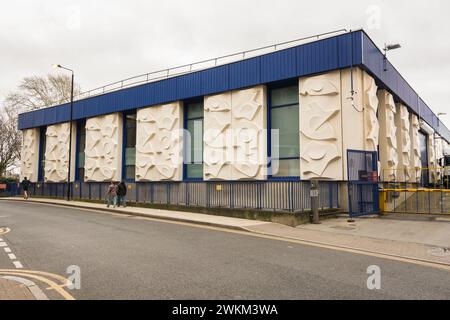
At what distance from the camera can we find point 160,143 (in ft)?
75.1

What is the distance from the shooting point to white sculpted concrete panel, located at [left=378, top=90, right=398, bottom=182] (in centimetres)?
1867

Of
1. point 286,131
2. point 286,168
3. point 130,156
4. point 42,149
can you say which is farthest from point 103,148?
point 286,168

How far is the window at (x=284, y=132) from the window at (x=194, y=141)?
513cm

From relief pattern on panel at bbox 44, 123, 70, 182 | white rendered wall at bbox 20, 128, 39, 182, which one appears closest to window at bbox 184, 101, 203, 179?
relief pattern on panel at bbox 44, 123, 70, 182

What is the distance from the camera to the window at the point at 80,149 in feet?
A: 101

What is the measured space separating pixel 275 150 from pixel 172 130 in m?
7.60

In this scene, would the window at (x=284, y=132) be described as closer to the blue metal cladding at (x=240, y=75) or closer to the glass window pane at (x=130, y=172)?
the blue metal cladding at (x=240, y=75)

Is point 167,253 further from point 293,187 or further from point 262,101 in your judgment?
point 262,101

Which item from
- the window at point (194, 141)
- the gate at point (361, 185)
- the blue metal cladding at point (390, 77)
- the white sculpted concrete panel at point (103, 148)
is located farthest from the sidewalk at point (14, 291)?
the white sculpted concrete panel at point (103, 148)

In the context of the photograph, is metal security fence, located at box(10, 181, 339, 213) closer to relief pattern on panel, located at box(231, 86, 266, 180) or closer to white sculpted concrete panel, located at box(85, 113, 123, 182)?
relief pattern on panel, located at box(231, 86, 266, 180)

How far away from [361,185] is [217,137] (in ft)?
28.3

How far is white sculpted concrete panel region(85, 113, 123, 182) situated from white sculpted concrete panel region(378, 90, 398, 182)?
18.5 meters

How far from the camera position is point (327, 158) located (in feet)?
51.4
